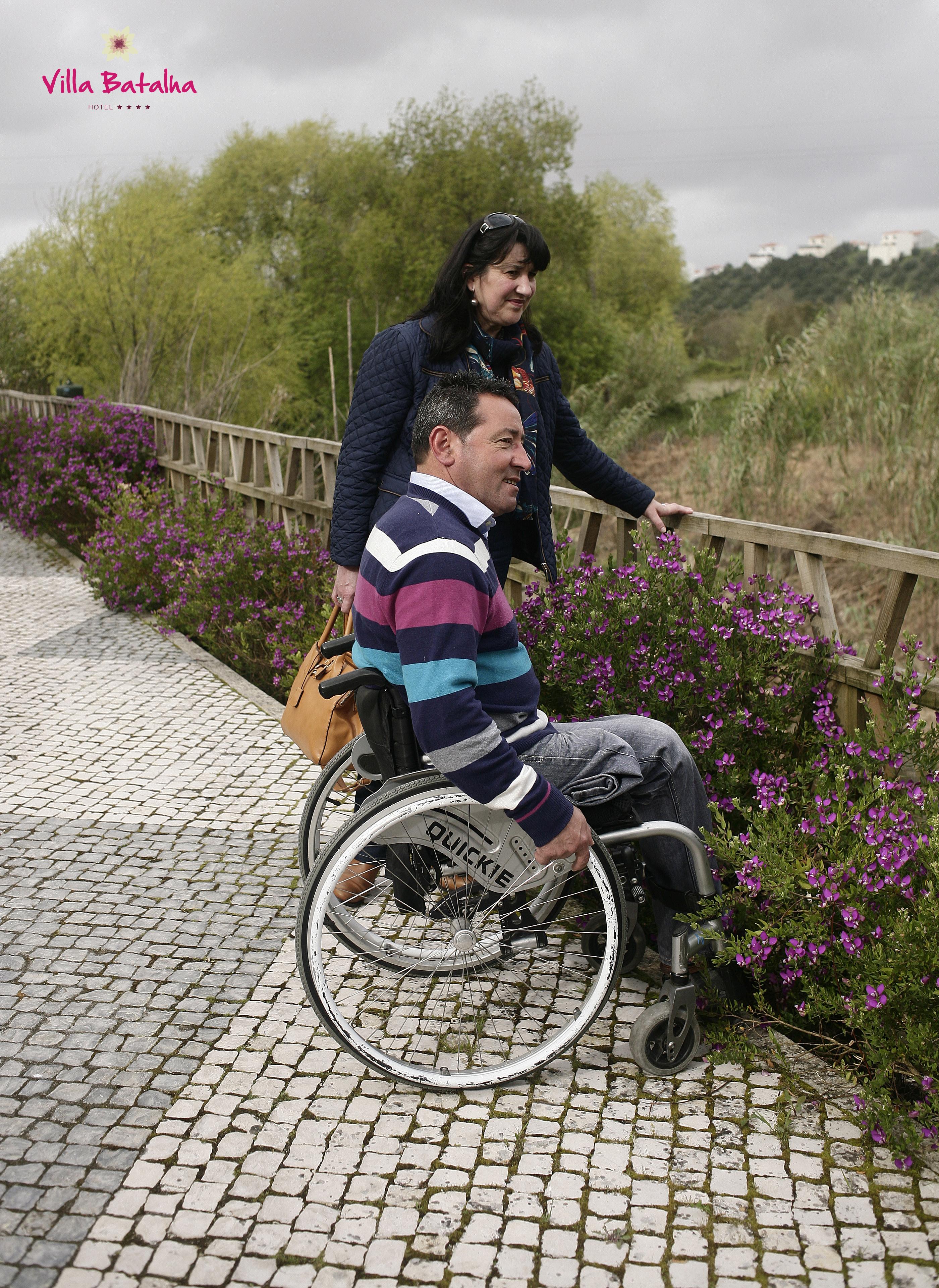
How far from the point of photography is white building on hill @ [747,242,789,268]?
351 ft

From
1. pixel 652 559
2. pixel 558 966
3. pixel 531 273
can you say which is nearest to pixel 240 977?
pixel 558 966

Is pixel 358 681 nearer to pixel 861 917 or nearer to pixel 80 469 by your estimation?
pixel 861 917

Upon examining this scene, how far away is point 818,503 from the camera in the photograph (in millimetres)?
8844

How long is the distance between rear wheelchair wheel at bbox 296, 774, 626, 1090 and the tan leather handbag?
1.43 feet

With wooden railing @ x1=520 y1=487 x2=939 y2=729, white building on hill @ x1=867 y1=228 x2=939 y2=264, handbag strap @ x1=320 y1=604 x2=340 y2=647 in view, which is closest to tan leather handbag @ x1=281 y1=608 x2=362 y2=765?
handbag strap @ x1=320 y1=604 x2=340 y2=647

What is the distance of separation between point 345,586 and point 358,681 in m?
1.09

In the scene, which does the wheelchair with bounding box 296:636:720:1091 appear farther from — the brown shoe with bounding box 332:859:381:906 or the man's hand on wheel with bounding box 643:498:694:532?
the man's hand on wheel with bounding box 643:498:694:532

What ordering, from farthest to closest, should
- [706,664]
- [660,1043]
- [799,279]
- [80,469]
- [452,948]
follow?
[799,279], [80,469], [706,664], [452,948], [660,1043]

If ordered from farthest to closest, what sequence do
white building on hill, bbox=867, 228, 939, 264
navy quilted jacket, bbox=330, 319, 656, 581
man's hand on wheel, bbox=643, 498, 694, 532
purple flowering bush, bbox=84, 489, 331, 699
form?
white building on hill, bbox=867, 228, 939, 264, purple flowering bush, bbox=84, 489, 331, 699, man's hand on wheel, bbox=643, 498, 694, 532, navy quilted jacket, bbox=330, 319, 656, 581

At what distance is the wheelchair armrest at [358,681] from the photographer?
2717 millimetres

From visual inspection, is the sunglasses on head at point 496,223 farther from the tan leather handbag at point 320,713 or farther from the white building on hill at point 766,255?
the white building on hill at point 766,255

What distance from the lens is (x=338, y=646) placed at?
320cm

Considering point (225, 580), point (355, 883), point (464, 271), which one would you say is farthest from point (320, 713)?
point (225, 580)

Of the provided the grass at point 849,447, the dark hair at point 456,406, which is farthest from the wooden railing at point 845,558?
the grass at point 849,447
